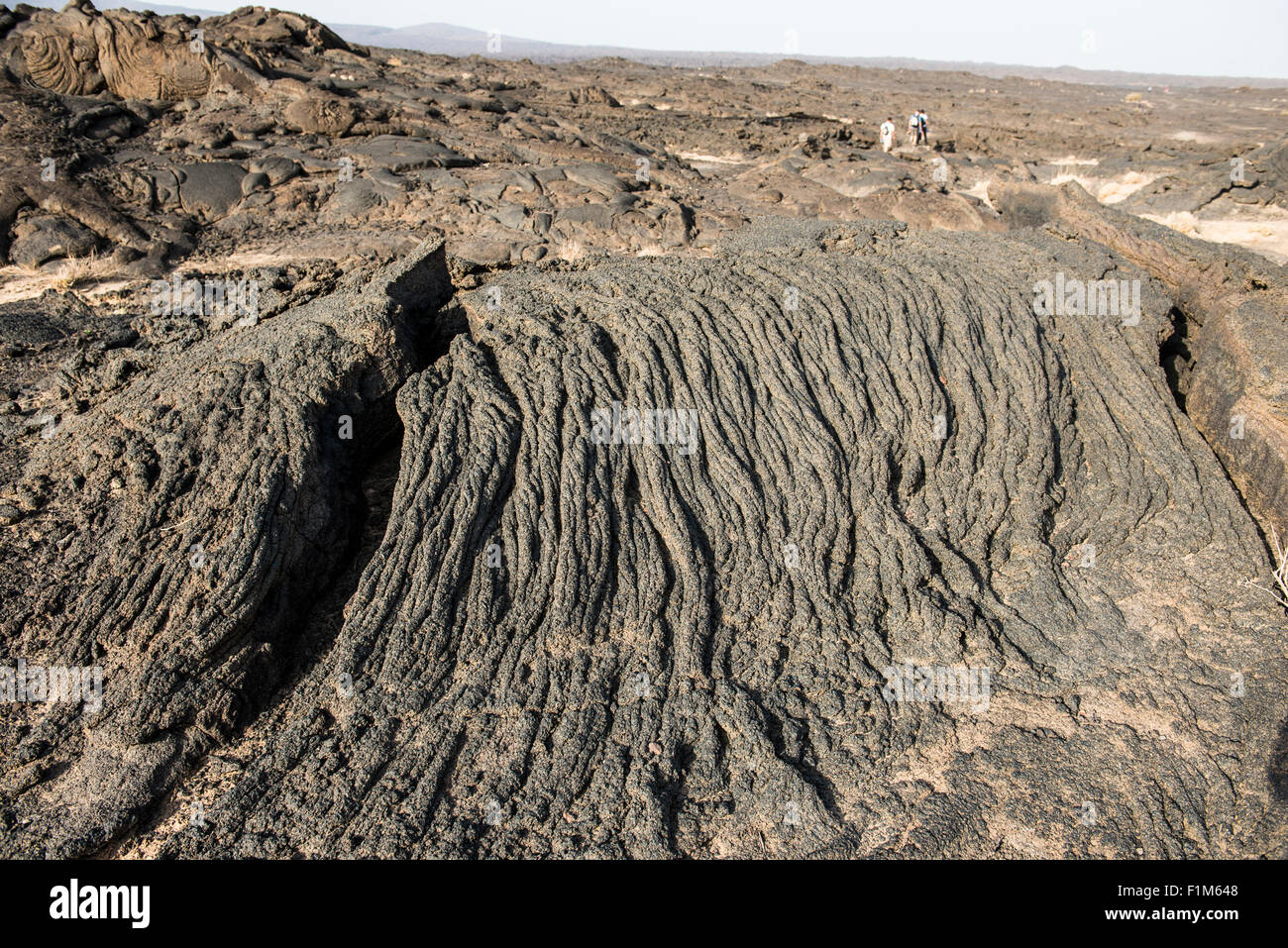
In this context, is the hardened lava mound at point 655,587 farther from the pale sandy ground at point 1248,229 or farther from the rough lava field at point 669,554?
the pale sandy ground at point 1248,229

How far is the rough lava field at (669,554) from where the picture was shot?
4.72 meters

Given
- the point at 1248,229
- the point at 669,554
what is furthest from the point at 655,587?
Answer: the point at 1248,229

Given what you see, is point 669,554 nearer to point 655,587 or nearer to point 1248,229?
point 655,587

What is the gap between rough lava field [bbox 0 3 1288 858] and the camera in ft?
15.5

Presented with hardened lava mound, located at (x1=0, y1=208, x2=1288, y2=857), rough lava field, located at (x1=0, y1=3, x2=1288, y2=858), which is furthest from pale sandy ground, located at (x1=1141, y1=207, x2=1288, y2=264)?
hardened lava mound, located at (x1=0, y1=208, x2=1288, y2=857)

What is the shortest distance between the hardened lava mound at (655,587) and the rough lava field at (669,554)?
0.03 m

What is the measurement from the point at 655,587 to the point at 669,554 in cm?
37

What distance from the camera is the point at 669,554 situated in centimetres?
608

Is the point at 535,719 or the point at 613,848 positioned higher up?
the point at 535,719

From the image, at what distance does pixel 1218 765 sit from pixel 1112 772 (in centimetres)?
74

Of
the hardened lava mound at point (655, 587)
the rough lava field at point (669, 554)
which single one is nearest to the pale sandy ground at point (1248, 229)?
the rough lava field at point (669, 554)

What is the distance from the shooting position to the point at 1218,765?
16.9 ft
